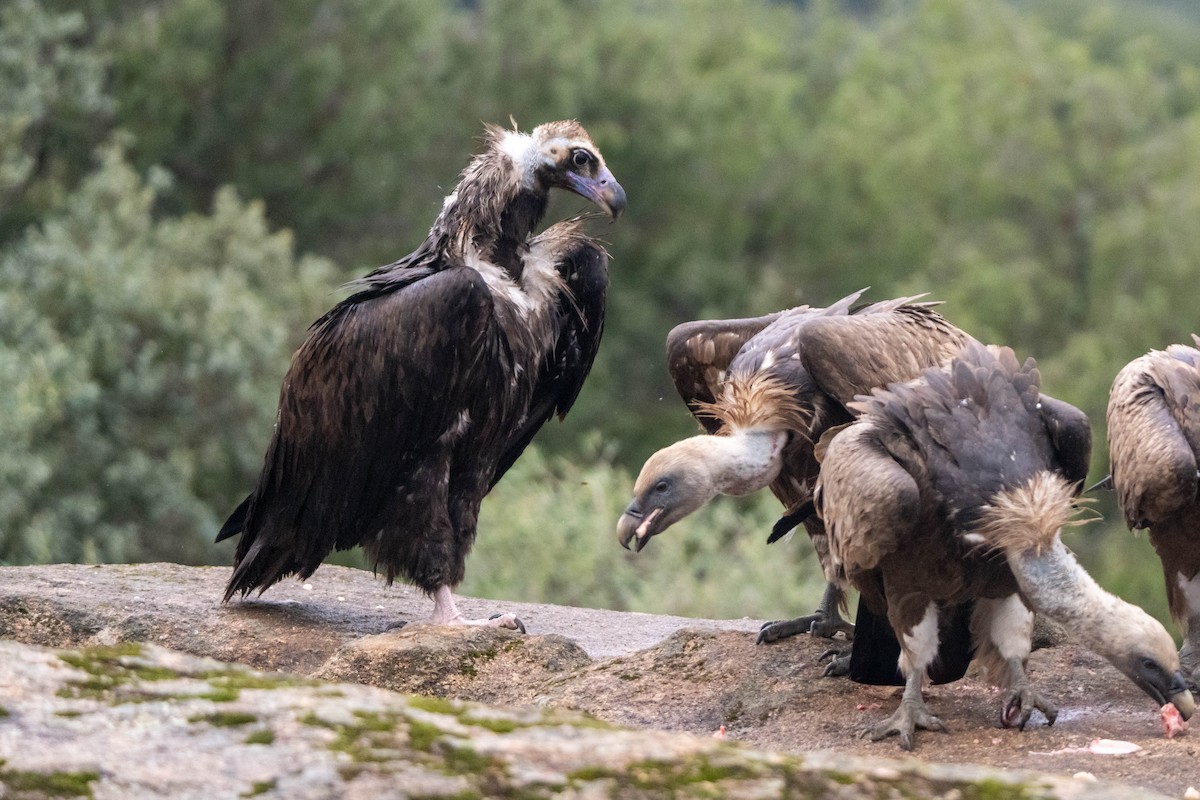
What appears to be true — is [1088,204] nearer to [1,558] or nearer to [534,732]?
[1,558]

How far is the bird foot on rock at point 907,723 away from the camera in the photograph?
5055 millimetres

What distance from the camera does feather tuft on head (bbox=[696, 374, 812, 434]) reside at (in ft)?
18.9

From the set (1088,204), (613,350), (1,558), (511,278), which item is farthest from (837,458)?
(1088,204)

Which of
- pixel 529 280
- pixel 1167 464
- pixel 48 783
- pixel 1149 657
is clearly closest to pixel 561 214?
pixel 529 280

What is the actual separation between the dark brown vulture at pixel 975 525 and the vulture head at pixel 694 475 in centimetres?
40

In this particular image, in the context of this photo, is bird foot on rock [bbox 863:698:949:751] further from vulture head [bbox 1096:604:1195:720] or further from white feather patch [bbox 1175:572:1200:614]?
white feather patch [bbox 1175:572:1200:614]

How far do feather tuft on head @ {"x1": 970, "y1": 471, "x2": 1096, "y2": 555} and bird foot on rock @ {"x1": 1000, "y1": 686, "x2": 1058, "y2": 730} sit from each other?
49 centimetres

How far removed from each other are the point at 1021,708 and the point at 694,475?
1324mm

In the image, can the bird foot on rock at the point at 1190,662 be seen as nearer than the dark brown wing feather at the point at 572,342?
Yes

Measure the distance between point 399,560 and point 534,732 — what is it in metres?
3.48

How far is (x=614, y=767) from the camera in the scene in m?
3.09

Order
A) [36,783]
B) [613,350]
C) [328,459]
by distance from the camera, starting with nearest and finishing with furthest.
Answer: [36,783]
[328,459]
[613,350]

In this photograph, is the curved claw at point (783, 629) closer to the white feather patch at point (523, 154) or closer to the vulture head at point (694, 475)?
the vulture head at point (694, 475)

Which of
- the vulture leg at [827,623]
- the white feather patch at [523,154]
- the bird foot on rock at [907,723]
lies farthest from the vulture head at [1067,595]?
the white feather patch at [523,154]
